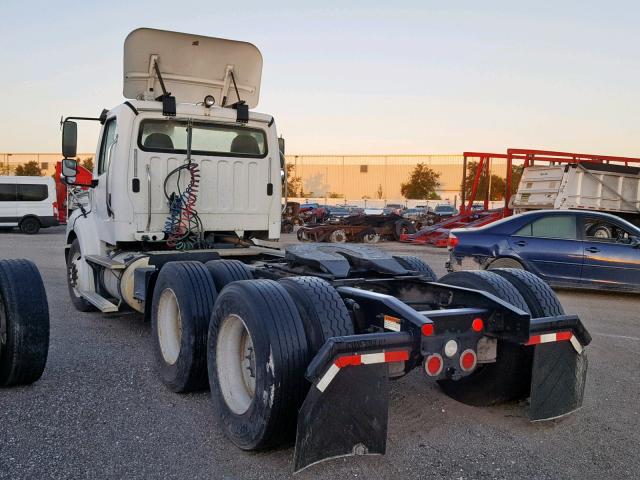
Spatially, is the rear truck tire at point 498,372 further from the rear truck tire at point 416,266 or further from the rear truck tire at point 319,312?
the rear truck tire at point 319,312

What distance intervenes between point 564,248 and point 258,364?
7296mm

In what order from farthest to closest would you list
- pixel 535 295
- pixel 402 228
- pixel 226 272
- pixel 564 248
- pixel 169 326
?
1. pixel 402 228
2. pixel 564 248
3. pixel 169 326
4. pixel 226 272
5. pixel 535 295

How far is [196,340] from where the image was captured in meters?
4.27

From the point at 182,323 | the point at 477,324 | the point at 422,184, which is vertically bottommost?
the point at 182,323

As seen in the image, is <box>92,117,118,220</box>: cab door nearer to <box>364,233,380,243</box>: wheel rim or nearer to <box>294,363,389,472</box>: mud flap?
<box>294,363,389,472</box>: mud flap

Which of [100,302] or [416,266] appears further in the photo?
Result: [100,302]

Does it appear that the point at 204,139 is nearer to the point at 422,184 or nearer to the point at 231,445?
the point at 231,445

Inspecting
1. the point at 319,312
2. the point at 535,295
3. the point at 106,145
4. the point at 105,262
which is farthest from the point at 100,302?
the point at 535,295

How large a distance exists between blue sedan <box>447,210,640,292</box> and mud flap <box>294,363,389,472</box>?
22.7 feet

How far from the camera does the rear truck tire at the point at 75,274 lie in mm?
7426

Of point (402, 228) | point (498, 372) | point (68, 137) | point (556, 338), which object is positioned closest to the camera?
point (556, 338)

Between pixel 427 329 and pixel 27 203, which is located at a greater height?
pixel 427 329

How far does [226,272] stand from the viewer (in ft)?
15.3

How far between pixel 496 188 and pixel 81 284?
62487mm
